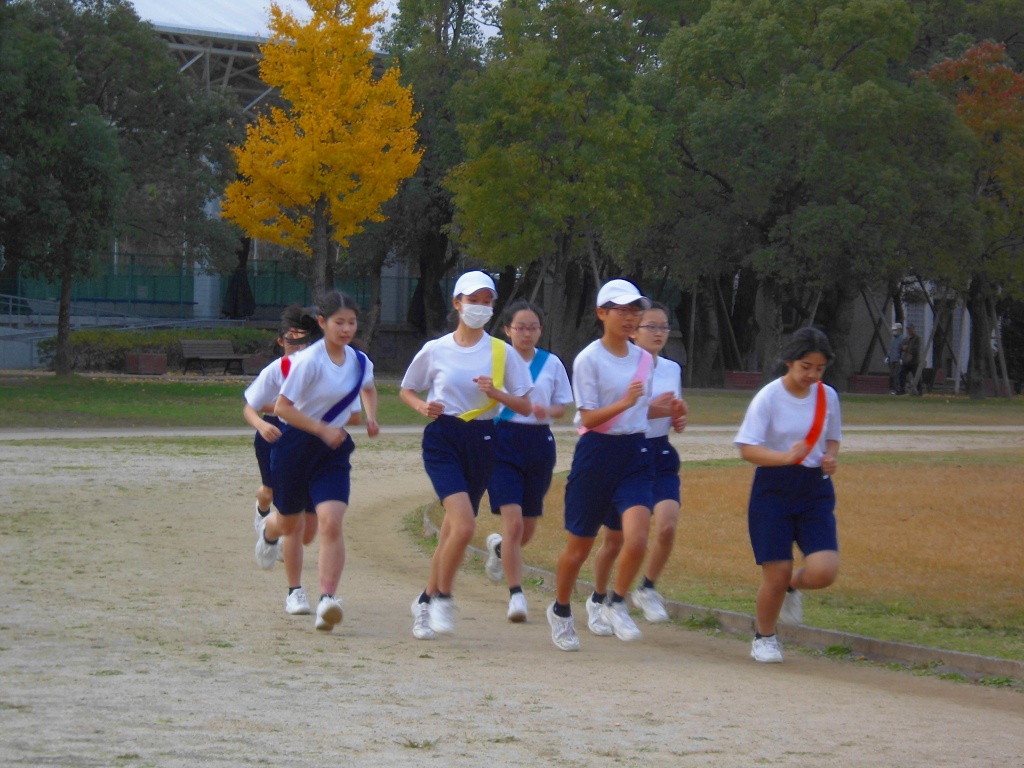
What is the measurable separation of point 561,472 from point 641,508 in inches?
486

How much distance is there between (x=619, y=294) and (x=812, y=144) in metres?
31.3

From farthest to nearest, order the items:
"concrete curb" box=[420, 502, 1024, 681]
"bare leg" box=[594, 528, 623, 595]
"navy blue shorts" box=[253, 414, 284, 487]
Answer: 1. "navy blue shorts" box=[253, 414, 284, 487]
2. "bare leg" box=[594, 528, 623, 595]
3. "concrete curb" box=[420, 502, 1024, 681]

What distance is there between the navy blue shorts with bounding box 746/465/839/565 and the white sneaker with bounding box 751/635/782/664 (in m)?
0.53

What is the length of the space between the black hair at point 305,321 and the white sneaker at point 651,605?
A: 2581mm

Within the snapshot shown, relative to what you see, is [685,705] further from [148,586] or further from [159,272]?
[159,272]

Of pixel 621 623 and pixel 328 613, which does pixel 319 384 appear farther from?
pixel 621 623

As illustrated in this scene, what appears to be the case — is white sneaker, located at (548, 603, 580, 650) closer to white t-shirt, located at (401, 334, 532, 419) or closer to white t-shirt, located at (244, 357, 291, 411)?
white t-shirt, located at (401, 334, 532, 419)

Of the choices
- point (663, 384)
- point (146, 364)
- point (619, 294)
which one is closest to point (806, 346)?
point (619, 294)

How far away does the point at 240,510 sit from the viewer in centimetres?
1430

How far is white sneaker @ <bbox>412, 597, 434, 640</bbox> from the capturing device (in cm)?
802

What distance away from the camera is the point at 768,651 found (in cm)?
778

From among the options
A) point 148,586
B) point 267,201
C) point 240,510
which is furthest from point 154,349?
point 148,586

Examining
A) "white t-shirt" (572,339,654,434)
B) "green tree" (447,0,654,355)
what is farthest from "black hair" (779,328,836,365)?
"green tree" (447,0,654,355)

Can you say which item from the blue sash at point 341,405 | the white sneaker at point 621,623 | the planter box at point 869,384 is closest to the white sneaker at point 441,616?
the white sneaker at point 621,623
